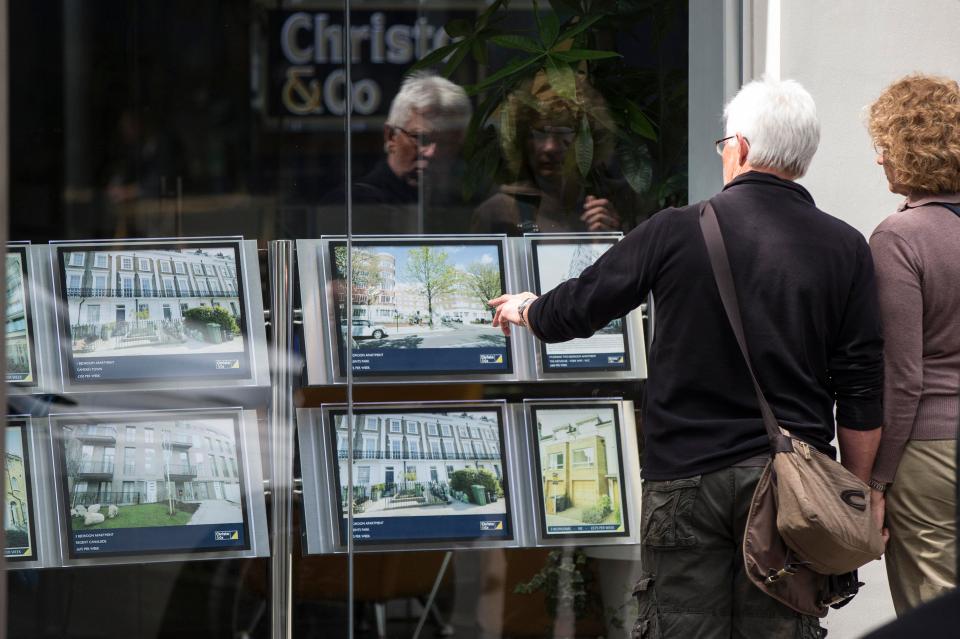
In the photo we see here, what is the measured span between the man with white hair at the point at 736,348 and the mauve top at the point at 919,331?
88 millimetres

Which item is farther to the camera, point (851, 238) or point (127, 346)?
point (127, 346)

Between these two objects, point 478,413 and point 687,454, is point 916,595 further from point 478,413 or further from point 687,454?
point 478,413

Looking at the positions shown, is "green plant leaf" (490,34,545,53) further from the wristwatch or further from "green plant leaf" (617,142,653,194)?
the wristwatch

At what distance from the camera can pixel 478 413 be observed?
3.78m

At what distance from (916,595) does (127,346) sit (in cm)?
239

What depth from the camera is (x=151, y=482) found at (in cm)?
359

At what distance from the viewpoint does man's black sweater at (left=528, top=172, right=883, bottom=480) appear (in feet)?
8.30

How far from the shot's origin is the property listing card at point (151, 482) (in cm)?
357

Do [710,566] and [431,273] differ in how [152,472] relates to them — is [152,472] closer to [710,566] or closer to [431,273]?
[431,273]

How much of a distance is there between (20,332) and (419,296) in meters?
1.26

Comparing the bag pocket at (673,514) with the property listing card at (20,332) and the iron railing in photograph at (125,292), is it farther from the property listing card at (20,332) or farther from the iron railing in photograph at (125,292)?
the property listing card at (20,332)

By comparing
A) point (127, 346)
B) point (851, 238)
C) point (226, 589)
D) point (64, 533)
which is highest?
point (851, 238)

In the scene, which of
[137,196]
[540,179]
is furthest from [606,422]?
[137,196]

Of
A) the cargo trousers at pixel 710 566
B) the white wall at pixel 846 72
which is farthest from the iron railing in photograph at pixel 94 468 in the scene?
the white wall at pixel 846 72
